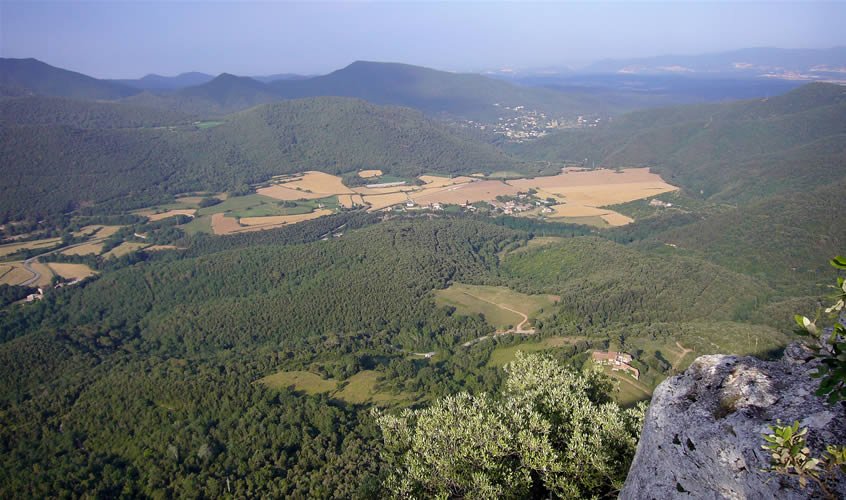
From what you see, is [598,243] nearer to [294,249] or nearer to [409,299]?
[409,299]

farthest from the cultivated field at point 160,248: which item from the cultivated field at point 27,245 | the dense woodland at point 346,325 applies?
the cultivated field at point 27,245

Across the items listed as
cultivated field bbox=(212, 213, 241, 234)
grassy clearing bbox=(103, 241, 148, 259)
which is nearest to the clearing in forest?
cultivated field bbox=(212, 213, 241, 234)

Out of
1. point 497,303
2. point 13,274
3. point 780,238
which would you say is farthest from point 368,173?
point 780,238

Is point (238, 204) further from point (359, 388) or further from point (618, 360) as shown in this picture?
point (618, 360)

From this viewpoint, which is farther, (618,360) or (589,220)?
(589,220)

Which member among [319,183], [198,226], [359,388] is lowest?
[359,388]

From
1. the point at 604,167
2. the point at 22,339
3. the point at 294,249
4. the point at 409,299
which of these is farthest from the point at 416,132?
the point at 22,339
